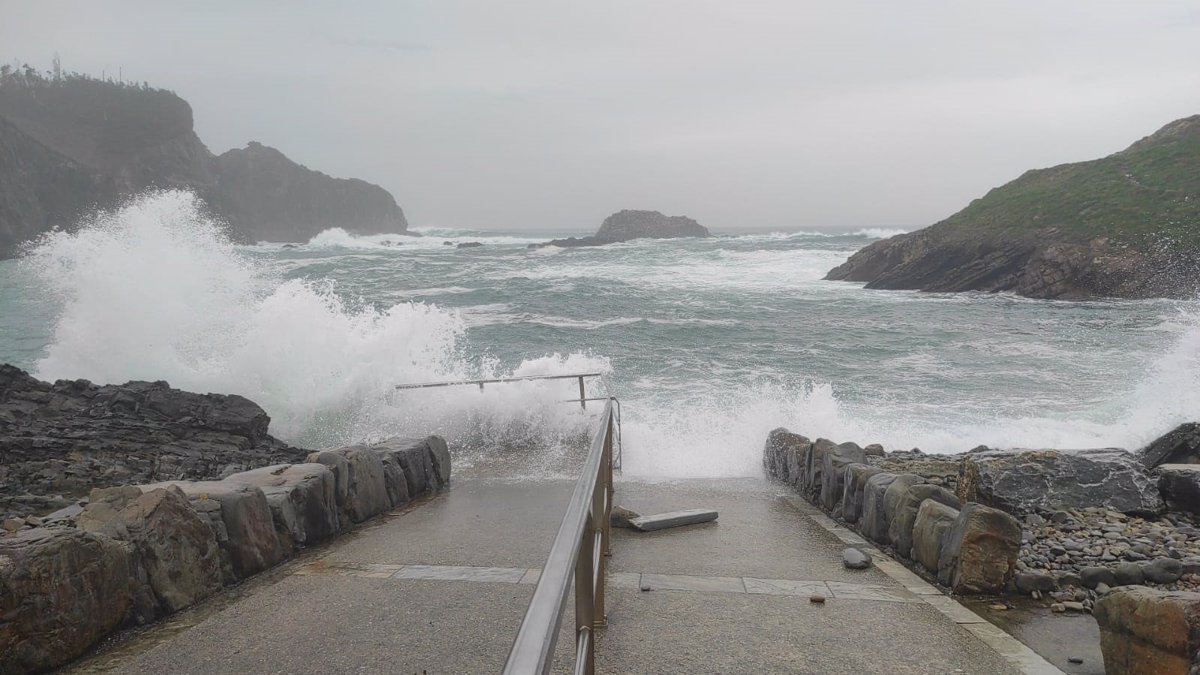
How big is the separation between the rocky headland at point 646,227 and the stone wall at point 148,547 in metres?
88.1

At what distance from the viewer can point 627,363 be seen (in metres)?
19.8

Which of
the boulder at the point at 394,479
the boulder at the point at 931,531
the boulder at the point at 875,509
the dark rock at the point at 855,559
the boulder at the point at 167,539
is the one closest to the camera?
the boulder at the point at 167,539

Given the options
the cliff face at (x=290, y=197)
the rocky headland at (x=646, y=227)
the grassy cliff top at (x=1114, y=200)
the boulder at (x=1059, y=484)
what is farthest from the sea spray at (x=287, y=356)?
the cliff face at (x=290, y=197)

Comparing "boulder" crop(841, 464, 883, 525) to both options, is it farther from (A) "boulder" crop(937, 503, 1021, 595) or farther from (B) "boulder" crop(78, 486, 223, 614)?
(B) "boulder" crop(78, 486, 223, 614)

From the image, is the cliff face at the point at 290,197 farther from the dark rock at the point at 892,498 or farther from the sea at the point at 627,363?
the dark rock at the point at 892,498

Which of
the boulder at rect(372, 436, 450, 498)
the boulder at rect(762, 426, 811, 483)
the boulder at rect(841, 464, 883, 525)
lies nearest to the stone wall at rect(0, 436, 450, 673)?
the boulder at rect(372, 436, 450, 498)

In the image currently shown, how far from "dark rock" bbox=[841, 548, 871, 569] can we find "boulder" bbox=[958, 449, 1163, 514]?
1628 millimetres

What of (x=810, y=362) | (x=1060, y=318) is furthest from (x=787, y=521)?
(x=1060, y=318)

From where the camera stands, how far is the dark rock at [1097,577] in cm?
450

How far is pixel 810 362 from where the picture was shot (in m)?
20.1

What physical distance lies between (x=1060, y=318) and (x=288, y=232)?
125638 millimetres

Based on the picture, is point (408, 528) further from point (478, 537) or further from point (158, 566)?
point (158, 566)

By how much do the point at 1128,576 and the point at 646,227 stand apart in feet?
324

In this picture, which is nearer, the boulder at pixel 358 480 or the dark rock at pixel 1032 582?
the dark rock at pixel 1032 582
